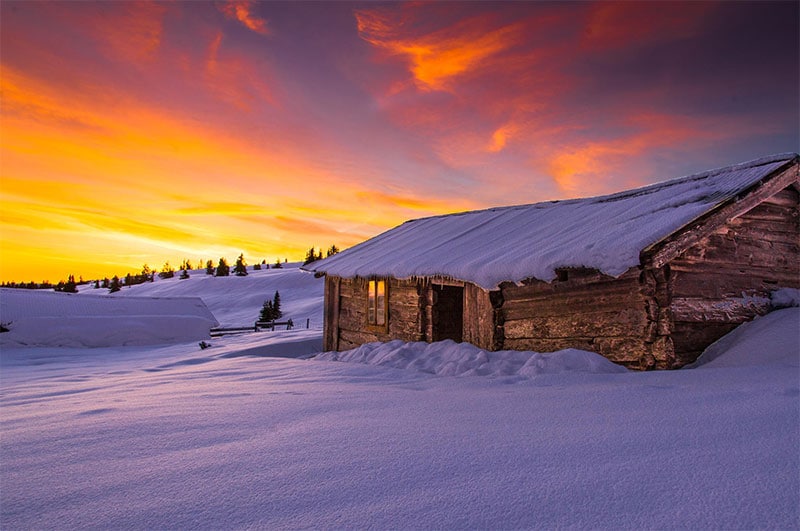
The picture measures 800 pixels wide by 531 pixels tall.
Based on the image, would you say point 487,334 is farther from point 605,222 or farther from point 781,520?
point 781,520

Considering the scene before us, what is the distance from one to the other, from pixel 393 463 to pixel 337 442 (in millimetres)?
553

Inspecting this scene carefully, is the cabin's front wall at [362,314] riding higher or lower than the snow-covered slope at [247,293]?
lower

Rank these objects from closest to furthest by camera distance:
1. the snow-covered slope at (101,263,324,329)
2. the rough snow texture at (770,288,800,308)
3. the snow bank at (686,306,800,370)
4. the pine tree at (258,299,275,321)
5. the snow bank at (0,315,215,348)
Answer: the snow bank at (686,306,800,370) → the rough snow texture at (770,288,800,308) → the snow bank at (0,315,215,348) → the pine tree at (258,299,275,321) → the snow-covered slope at (101,263,324,329)

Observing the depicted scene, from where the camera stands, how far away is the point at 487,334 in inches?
340

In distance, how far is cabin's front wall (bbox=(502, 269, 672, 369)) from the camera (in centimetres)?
660

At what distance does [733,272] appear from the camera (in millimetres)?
7219

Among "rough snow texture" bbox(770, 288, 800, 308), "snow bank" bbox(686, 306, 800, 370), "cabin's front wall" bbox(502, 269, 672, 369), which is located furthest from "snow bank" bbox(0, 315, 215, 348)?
"rough snow texture" bbox(770, 288, 800, 308)

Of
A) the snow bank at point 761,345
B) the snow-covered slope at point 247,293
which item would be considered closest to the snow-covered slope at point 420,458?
the snow bank at point 761,345

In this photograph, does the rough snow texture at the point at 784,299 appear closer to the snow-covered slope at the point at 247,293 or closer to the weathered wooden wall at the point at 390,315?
the weathered wooden wall at the point at 390,315

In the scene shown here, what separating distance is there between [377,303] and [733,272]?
25.1ft

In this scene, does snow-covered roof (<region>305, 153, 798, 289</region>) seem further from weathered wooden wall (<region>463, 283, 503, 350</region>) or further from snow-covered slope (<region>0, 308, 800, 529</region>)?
snow-covered slope (<region>0, 308, 800, 529</region>)

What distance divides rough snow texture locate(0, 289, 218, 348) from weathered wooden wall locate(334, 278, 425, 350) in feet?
36.5

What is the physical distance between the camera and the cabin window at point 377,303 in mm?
11844

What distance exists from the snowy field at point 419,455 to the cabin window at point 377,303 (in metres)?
6.52
